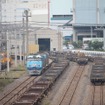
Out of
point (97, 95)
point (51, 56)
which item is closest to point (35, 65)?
point (97, 95)

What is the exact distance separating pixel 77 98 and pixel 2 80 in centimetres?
1062

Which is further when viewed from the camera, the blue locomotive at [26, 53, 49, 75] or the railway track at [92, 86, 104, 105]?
the blue locomotive at [26, 53, 49, 75]

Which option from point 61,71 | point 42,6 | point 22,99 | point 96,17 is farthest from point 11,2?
point 22,99

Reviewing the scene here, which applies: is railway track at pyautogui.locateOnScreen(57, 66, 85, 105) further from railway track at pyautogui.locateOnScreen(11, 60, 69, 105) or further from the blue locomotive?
the blue locomotive

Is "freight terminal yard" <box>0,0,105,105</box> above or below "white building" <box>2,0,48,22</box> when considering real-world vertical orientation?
below

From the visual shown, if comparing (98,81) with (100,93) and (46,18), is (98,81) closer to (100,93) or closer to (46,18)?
(100,93)

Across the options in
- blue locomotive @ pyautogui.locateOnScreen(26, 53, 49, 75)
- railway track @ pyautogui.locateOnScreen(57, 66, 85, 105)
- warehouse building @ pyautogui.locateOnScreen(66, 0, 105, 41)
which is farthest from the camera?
warehouse building @ pyautogui.locateOnScreen(66, 0, 105, 41)

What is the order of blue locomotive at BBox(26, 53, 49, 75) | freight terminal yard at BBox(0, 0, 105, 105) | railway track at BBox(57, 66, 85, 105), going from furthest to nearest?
blue locomotive at BBox(26, 53, 49, 75), freight terminal yard at BBox(0, 0, 105, 105), railway track at BBox(57, 66, 85, 105)

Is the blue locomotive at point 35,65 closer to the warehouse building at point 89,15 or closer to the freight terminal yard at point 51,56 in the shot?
the freight terminal yard at point 51,56

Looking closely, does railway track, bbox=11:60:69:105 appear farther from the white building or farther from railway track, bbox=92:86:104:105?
the white building

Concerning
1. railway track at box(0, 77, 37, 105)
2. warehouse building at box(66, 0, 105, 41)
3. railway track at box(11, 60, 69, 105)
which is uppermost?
warehouse building at box(66, 0, 105, 41)

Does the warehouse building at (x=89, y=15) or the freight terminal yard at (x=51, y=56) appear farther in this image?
the warehouse building at (x=89, y=15)

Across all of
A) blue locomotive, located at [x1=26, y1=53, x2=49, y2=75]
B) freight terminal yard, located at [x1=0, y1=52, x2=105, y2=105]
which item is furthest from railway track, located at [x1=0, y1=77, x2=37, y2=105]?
blue locomotive, located at [x1=26, y1=53, x2=49, y2=75]

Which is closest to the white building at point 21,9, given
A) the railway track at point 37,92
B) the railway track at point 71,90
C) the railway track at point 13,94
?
the railway track at point 71,90
